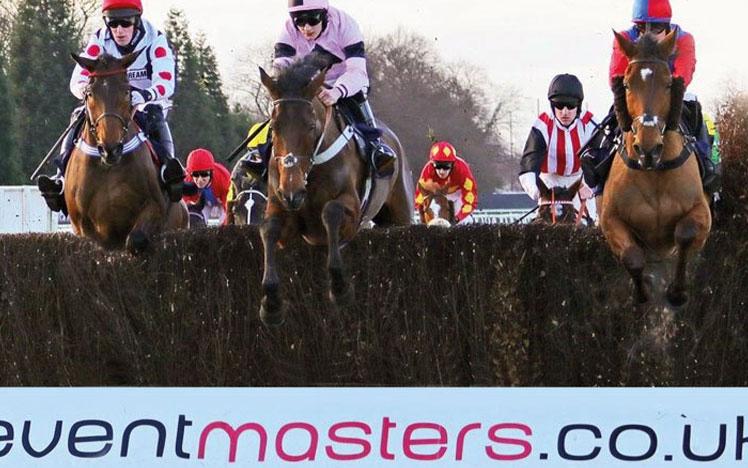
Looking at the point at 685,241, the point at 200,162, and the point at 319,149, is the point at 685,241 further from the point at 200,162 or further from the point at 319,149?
the point at 200,162

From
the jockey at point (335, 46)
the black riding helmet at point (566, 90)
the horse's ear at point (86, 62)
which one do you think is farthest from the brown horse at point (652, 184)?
the horse's ear at point (86, 62)

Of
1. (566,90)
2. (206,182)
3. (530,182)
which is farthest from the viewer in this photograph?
(206,182)

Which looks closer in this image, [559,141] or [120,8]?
[120,8]

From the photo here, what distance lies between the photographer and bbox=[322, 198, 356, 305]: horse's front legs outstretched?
7633mm

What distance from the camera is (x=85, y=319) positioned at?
8773mm

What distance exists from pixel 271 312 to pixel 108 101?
162 centimetres

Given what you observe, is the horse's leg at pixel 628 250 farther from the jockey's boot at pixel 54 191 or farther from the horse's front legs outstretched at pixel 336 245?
the jockey's boot at pixel 54 191

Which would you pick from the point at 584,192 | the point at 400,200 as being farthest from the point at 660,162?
the point at 584,192

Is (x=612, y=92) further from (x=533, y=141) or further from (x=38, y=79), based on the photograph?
(x=38, y=79)

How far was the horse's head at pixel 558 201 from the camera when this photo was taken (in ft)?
34.1

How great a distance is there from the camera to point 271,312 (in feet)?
25.5

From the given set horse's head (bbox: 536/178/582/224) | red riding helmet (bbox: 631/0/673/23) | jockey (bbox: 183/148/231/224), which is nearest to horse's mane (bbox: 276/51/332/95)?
red riding helmet (bbox: 631/0/673/23)

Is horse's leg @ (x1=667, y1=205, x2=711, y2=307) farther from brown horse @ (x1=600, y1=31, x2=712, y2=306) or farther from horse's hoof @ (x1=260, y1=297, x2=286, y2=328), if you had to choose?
horse's hoof @ (x1=260, y1=297, x2=286, y2=328)

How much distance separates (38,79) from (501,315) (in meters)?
27.5
